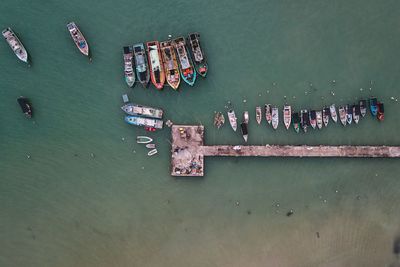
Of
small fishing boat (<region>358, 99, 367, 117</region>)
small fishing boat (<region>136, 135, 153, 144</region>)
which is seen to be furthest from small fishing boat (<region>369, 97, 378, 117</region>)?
small fishing boat (<region>136, 135, 153, 144</region>)

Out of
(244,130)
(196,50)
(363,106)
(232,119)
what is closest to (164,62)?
(196,50)

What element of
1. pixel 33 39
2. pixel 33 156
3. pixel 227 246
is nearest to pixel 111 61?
pixel 33 39

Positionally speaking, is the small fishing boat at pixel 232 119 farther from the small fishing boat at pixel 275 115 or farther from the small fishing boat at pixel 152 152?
the small fishing boat at pixel 152 152

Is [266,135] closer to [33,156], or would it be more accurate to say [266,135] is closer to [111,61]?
[111,61]

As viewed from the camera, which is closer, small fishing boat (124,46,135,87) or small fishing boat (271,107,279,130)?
small fishing boat (124,46,135,87)

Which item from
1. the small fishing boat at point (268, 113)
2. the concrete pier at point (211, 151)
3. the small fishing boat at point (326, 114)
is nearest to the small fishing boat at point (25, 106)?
the concrete pier at point (211, 151)

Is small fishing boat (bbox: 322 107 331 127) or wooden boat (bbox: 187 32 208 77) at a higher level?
wooden boat (bbox: 187 32 208 77)

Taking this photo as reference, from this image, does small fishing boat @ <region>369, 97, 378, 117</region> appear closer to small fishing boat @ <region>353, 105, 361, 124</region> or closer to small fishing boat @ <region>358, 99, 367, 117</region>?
small fishing boat @ <region>358, 99, 367, 117</region>
